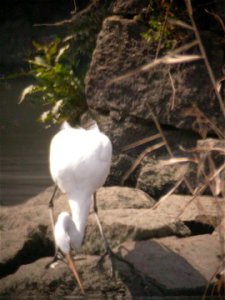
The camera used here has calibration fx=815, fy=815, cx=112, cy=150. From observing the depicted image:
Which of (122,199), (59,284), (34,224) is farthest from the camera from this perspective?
(122,199)

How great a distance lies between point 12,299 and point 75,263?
21.0 inches

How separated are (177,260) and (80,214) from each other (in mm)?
815

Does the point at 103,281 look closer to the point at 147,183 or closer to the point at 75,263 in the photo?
the point at 75,263

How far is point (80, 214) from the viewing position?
20.4 feet

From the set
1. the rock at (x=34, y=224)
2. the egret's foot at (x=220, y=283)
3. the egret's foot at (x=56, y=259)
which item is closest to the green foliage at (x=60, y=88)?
the rock at (x=34, y=224)

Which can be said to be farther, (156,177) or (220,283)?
(156,177)

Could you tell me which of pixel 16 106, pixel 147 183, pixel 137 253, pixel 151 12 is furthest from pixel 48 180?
pixel 16 106

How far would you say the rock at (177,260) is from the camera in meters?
5.86

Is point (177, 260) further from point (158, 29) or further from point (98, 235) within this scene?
point (158, 29)

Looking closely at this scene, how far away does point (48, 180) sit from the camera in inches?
367

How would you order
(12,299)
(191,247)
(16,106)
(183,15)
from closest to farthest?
(12,299)
(191,247)
(183,15)
(16,106)

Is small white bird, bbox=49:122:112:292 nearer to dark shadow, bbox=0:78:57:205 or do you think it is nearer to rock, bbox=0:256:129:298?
rock, bbox=0:256:129:298

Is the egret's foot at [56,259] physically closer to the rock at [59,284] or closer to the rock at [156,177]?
the rock at [59,284]

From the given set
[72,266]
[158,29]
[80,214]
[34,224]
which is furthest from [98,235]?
[158,29]
